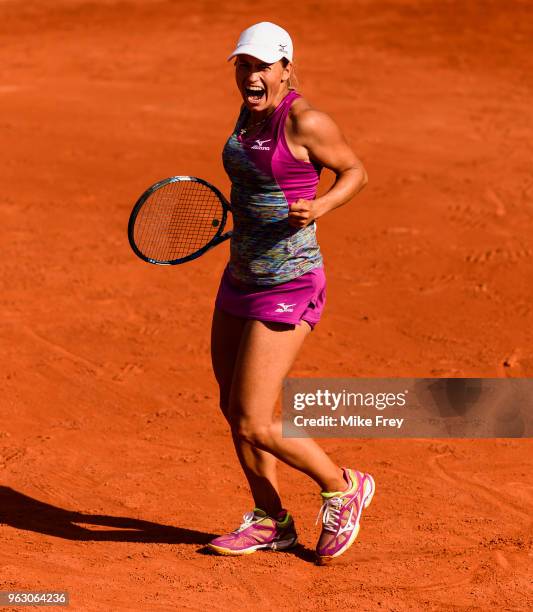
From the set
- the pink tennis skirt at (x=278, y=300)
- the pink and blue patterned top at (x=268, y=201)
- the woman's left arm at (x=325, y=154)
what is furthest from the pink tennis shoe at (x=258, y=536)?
the woman's left arm at (x=325, y=154)

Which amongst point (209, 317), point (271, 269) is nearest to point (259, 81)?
point (271, 269)

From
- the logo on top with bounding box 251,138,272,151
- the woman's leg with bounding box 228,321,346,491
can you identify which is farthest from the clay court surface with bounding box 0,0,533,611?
the logo on top with bounding box 251,138,272,151

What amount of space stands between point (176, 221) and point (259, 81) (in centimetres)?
112

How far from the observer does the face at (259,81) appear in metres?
4.57

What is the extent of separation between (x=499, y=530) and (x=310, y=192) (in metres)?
1.96

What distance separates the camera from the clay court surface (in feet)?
16.8

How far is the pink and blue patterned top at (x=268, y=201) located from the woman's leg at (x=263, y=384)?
23 cm

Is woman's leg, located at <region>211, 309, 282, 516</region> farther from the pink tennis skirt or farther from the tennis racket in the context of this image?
the tennis racket

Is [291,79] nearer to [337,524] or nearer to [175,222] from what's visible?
[175,222]

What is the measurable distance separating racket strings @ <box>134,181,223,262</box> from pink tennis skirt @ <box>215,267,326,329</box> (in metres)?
0.59

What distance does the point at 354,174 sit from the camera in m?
4.68

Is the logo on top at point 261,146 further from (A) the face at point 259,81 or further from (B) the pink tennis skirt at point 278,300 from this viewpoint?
(B) the pink tennis skirt at point 278,300

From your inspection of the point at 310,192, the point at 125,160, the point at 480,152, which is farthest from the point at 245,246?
the point at 480,152

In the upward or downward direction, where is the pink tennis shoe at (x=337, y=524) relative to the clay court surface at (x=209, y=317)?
upward
